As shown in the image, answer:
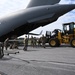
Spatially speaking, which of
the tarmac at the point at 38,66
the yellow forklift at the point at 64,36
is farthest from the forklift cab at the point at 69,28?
the tarmac at the point at 38,66

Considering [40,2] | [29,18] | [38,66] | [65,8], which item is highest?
[40,2]

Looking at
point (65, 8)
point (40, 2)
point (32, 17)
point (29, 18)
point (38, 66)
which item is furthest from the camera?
point (40, 2)

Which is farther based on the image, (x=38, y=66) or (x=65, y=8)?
(x=65, y=8)

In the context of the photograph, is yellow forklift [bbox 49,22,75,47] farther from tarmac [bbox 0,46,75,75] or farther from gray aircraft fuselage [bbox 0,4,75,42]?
tarmac [bbox 0,46,75,75]

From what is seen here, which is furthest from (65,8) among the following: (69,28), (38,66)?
(38,66)

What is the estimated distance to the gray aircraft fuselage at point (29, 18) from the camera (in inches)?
991

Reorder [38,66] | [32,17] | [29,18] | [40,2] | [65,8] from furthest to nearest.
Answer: [40,2] < [29,18] < [32,17] < [65,8] < [38,66]

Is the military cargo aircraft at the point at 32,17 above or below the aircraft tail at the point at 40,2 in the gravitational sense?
below

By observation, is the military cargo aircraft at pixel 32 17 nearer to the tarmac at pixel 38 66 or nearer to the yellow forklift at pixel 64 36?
the yellow forklift at pixel 64 36

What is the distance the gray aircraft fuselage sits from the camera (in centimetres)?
2517

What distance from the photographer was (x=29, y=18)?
26.1 metres

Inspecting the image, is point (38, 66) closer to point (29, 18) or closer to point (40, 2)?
point (29, 18)

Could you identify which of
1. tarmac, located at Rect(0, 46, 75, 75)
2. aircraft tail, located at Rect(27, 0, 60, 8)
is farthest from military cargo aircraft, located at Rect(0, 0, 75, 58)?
tarmac, located at Rect(0, 46, 75, 75)

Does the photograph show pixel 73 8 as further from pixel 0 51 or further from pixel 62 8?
pixel 0 51
